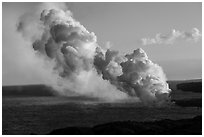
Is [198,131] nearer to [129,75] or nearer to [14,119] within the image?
[14,119]

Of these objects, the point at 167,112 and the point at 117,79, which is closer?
the point at 167,112

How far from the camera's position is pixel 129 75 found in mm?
104562

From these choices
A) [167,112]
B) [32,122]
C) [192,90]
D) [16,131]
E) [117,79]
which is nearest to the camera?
[16,131]

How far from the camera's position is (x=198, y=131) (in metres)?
45.7

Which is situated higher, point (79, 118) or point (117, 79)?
point (117, 79)

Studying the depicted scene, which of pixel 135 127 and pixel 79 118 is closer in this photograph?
pixel 135 127

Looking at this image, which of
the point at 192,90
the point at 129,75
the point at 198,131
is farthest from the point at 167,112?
the point at 192,90

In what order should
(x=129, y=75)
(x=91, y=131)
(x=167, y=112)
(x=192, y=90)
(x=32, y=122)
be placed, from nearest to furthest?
(x=91, y=131) → (x=32, y=122) → (x=167, y=112) → (x=129, y=75) → (x=192, y=90)

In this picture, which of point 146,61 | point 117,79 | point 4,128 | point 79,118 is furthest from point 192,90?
point 4,128

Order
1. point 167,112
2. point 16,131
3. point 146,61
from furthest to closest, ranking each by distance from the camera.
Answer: point 146,61, point 167,112, point 16,131

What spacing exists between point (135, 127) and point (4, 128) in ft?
81.1

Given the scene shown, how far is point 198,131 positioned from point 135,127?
30.1 ft

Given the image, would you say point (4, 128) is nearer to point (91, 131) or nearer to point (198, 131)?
point (91, 131)

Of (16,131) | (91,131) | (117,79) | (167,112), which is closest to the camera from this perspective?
(91,131)
